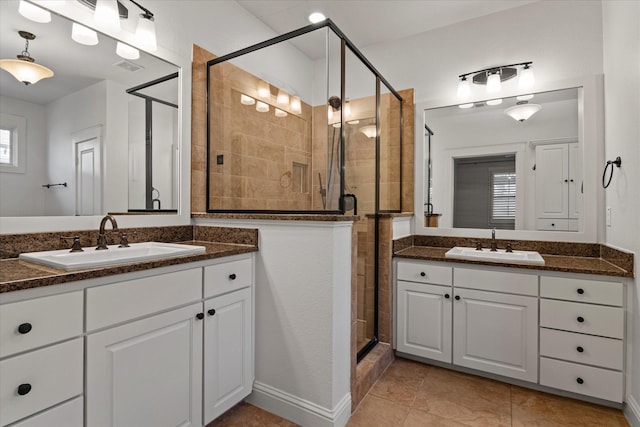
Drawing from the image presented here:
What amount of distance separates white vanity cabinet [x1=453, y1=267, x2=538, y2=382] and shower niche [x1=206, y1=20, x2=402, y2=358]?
0.59 metres

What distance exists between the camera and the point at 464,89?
2.58 meters

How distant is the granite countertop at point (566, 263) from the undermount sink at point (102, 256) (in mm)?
1530

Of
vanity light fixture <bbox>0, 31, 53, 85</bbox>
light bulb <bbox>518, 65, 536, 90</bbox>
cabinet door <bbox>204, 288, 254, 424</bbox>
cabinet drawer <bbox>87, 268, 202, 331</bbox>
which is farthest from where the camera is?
light bulb <bbox>518, 65, 536, 90</bbox>

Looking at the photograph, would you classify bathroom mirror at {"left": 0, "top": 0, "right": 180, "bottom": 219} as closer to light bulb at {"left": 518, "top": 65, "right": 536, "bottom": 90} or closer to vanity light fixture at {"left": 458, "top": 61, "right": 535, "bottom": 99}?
vanity light fixture at {"left": 458, "top": 61, "right": 535, "bottom": 99}

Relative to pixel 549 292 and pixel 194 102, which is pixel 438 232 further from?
pixel 194 102

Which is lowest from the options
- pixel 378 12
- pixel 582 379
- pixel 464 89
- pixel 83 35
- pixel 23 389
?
pixel 582 379

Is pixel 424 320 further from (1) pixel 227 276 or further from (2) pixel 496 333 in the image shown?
(1) pixel 227 276

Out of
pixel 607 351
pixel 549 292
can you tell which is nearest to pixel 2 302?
Result: pixel 549 292

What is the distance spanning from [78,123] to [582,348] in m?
2.94

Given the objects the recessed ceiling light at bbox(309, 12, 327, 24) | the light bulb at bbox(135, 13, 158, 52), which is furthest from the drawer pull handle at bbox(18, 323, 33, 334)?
the recessed ceiling light at bbox(309, 12, 327, 24)

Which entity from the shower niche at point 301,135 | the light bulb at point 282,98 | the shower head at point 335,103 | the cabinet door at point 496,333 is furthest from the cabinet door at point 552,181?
the light bulb at point 282,98

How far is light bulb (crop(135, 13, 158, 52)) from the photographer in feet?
5.91

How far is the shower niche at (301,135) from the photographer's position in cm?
194

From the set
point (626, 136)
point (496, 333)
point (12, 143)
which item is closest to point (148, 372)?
point (12, 143)
